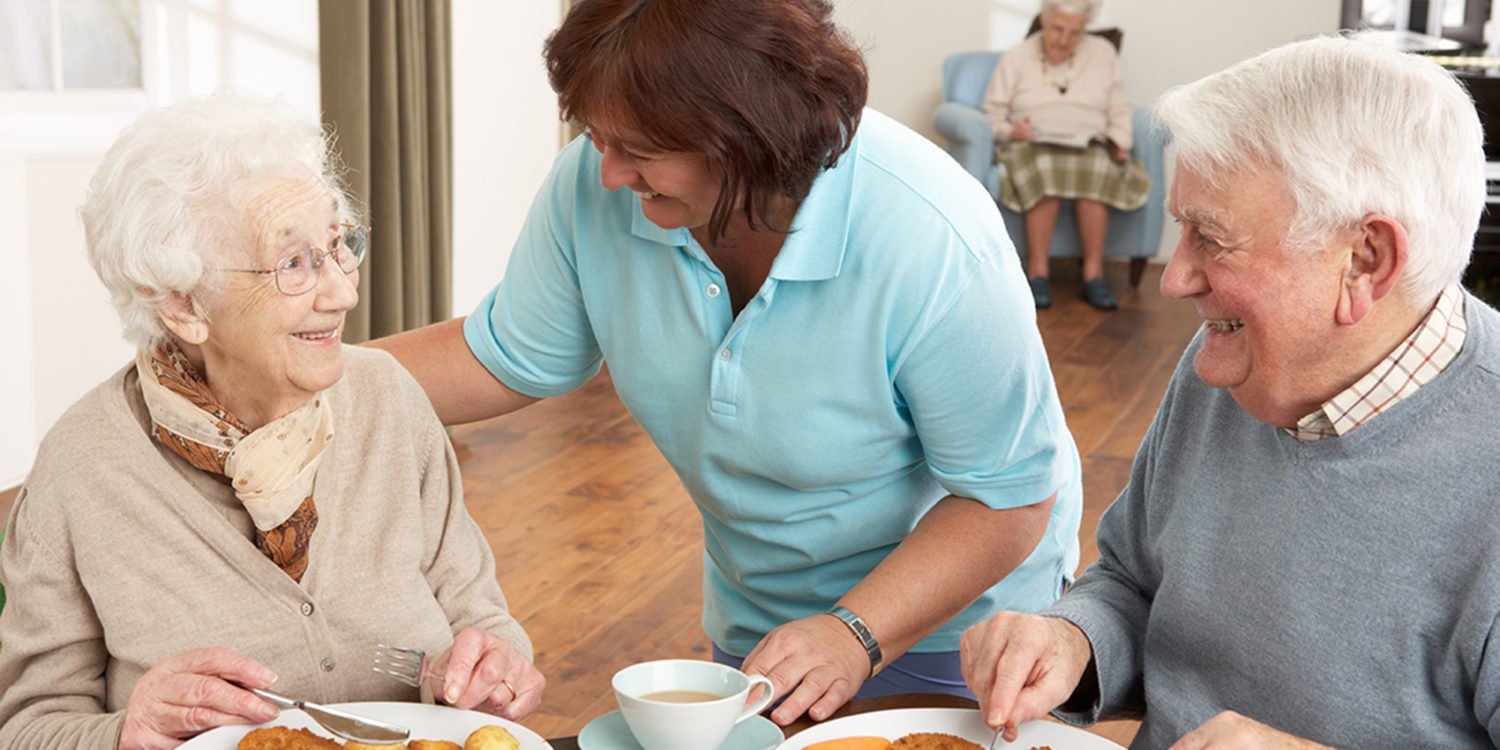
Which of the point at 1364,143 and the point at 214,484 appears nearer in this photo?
the point at 1364,143

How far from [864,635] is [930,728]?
0.22 metres

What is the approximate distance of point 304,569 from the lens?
4.64 ft

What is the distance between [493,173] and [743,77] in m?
4.17

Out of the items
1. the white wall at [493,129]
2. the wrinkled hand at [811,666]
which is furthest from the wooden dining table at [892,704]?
the white wall at [493,129]

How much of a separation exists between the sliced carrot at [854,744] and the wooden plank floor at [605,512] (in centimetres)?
158

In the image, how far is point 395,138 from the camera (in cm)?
425

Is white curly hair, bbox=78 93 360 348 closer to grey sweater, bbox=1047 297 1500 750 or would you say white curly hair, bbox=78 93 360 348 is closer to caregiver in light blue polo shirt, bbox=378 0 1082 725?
caregiver in light blue polo shirt, bbox=378 0 1082 725

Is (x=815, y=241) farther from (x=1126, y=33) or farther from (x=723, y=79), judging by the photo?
(x=1126, y=33)

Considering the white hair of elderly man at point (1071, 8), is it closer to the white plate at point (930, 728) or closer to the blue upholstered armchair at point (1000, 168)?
the blue upholstered armchair at point (1000, 168)

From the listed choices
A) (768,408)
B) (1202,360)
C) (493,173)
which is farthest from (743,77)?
(493,173)

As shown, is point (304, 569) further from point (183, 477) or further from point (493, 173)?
point (493, 173)

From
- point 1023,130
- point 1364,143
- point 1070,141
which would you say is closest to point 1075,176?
point 1070,141

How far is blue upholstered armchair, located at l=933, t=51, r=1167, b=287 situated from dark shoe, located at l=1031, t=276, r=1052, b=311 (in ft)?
1.04

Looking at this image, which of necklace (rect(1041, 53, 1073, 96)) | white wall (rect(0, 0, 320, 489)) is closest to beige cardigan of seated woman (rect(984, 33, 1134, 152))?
necklace (rect(1041, 53, 1073, 96))
